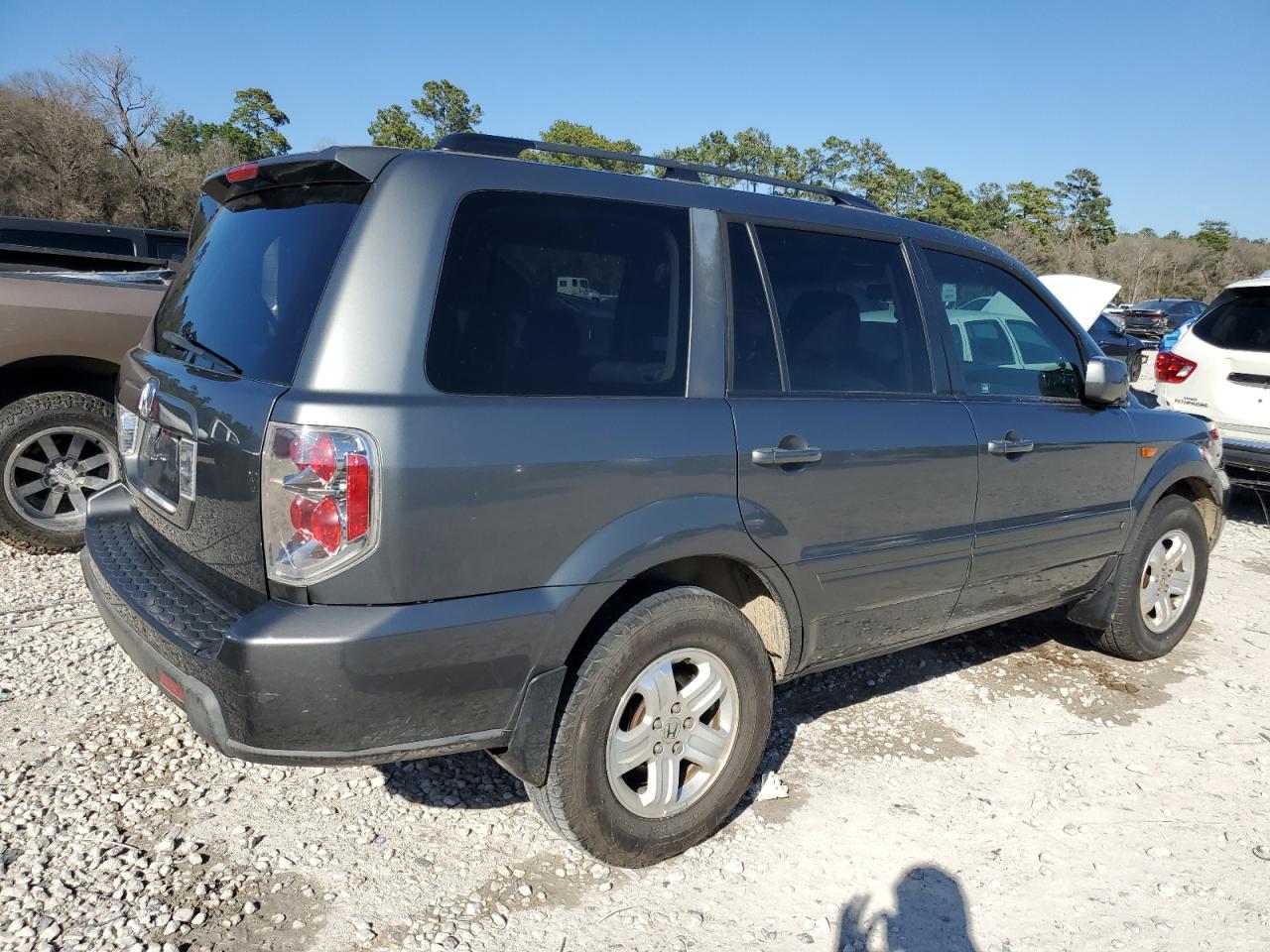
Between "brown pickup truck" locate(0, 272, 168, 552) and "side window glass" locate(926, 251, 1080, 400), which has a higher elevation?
"side window glass" locate(926, 251, 1080, 400)

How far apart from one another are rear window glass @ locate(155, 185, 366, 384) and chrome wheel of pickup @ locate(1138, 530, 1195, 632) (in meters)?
3.93

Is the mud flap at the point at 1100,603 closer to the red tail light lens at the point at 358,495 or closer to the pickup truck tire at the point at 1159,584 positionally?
the pickup truck tire at the point at 1159,584

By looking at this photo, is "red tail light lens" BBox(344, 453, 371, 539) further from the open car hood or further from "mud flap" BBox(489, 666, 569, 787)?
the open car hood

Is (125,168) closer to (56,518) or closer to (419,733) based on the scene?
(56,518)

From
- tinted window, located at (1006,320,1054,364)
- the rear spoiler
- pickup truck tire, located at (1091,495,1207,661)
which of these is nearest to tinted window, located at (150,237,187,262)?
the rear spoiler

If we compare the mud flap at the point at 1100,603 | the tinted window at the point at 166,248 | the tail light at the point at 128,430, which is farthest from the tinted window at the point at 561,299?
the tinted window at the point at 166,248

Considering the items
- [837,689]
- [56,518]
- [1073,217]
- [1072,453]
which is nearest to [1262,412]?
[1072,453]

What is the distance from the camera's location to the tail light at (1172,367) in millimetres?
7285

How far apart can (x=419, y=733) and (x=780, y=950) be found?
1126 mm

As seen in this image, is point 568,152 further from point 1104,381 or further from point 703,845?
point 1104,381

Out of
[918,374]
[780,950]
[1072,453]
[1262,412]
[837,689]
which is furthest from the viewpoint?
[1262,412]

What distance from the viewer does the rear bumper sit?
206 cm

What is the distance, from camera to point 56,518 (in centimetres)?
506

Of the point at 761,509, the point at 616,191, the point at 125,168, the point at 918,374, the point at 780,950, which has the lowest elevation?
the point at 780,950
